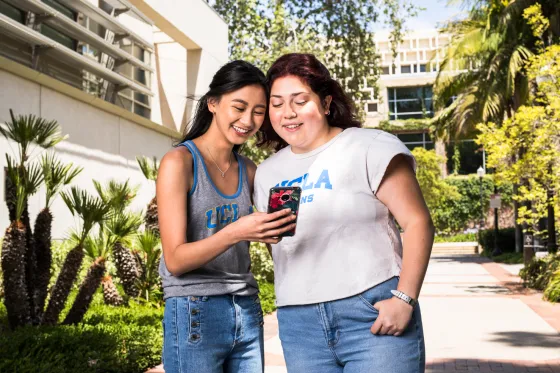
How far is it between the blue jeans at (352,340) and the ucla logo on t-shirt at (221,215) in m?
0.41

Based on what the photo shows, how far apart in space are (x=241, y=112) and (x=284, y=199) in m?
0.60

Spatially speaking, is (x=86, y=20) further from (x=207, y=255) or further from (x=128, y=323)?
(x=207, y=255)

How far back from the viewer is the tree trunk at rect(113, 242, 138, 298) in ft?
40.3

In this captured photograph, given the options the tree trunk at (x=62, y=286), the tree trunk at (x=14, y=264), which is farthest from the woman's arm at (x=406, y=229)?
the tree trunk at (x=62, y=286)

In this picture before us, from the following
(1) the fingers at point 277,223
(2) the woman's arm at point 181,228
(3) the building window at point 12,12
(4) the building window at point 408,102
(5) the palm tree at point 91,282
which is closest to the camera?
(1) the fingers at point 277,223

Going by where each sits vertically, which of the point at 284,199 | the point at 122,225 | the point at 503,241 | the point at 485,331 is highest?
the point at 503,241

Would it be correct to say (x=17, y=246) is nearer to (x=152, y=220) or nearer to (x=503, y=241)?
(x=152, y=220)

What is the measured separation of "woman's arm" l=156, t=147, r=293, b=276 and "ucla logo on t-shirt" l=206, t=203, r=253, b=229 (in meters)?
0.12

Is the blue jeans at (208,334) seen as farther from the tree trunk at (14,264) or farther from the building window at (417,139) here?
the building window at (417,139)

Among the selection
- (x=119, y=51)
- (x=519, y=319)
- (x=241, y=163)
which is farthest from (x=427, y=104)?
(x=241, y=163)

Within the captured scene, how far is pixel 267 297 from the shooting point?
1379 cm

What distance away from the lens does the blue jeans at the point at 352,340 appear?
2.61m

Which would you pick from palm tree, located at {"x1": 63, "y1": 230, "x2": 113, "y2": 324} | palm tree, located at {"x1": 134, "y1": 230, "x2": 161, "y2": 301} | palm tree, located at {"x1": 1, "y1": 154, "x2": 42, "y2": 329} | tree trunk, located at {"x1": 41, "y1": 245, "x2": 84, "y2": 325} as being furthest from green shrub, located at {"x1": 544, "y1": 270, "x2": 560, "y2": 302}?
palm tree, located at {"x1": 1, "y1": 154, "x2": 42, "y2": 329}

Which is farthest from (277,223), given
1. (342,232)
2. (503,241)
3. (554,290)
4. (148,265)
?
(503,241)
